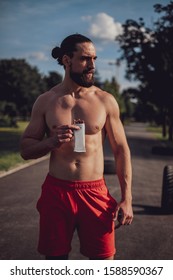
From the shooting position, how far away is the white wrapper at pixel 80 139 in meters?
2.67

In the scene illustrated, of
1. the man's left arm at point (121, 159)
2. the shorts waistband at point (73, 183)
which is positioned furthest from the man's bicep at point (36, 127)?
the man's left arm at point (121, 159)

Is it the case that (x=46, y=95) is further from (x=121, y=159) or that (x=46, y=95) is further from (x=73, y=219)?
(x=73, y=219)

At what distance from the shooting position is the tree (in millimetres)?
28216

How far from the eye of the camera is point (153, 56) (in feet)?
96.8

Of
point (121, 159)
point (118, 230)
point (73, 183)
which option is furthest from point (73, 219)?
point (118, 230)

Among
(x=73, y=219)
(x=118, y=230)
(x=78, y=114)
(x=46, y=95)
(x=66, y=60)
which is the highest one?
(x=66, y=60)

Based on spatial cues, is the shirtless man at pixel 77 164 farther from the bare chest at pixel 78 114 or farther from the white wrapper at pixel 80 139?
the white wrapper at pixel 80 139

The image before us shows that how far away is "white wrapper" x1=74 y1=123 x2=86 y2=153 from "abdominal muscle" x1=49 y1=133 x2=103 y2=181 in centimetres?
21

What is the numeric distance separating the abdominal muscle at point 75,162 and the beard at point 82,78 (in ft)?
1.34

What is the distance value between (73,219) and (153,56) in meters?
28.0

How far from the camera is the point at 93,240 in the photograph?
2928 mm

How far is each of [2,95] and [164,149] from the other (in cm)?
4476

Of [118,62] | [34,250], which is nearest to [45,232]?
[34,250]
